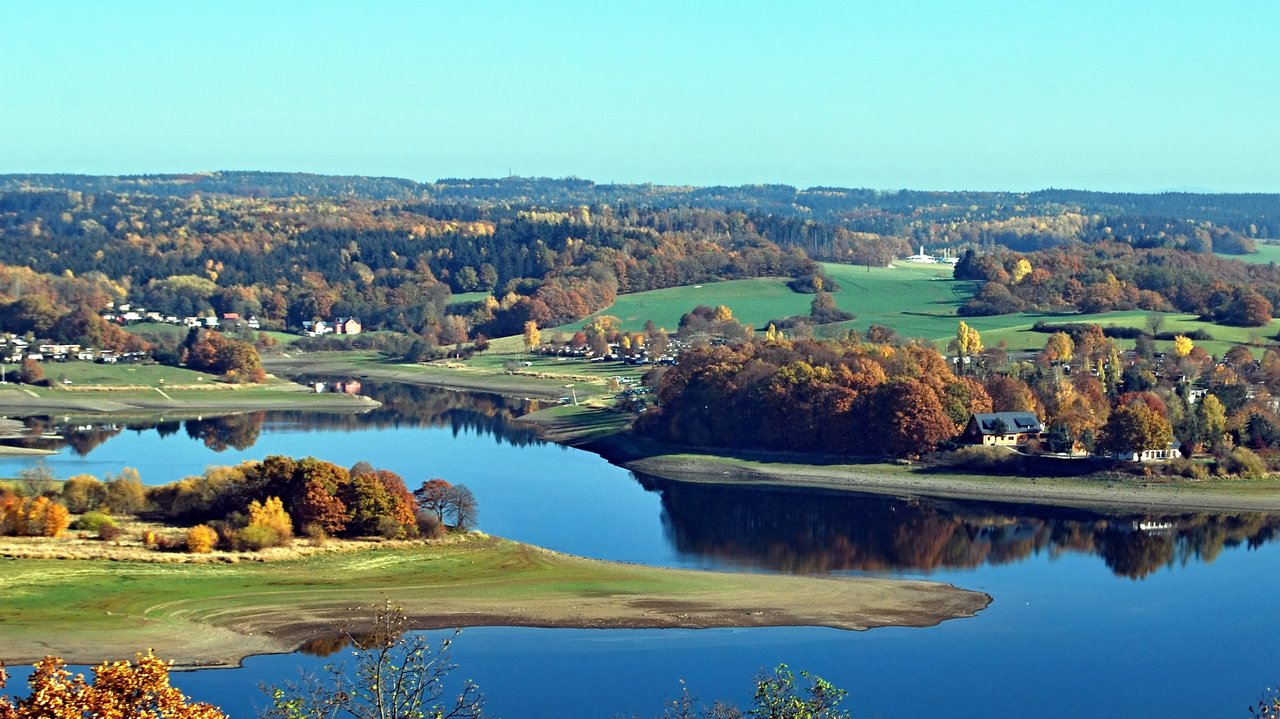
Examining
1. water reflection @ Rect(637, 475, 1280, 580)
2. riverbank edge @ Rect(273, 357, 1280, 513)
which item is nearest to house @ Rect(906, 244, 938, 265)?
riverbank edge @ Rect(273, 357, 1280, 513)

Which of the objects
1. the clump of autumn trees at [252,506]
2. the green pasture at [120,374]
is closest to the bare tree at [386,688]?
the clump of autumn trees at [252,506]

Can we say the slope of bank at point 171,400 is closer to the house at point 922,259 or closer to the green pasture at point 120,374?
the green pasture at point 120,374

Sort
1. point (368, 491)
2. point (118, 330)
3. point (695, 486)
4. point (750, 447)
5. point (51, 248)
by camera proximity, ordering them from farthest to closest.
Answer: point (51, 248)
point (118, 330)
point (750, 447)
point (695, 486)
point (368, 491)

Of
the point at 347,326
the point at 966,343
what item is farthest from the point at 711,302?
the point at 966,343

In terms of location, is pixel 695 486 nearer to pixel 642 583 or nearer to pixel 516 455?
pixel 516 455

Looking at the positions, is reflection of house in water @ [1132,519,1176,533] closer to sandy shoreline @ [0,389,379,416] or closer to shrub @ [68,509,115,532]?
shrub @ [68,509,115,532]

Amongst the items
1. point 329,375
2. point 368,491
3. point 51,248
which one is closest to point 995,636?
point 368,491
